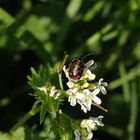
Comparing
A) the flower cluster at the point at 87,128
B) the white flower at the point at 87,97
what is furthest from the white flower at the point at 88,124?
the white flower at the point at 87,97

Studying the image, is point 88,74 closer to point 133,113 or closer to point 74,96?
point 74,96

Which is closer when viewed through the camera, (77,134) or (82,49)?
(77,134)

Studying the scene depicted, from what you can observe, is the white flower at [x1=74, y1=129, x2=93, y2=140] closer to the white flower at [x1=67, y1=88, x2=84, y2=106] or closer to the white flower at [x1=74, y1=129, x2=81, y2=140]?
the white flower at [x1=74, y1=129, x2=81, y2=140]

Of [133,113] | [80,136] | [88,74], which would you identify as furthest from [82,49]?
[80,136]

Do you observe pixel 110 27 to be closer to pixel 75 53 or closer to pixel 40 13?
pixel 75 53

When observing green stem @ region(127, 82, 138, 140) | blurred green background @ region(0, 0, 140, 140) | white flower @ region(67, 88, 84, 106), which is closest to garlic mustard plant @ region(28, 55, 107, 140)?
white flower @ region(67, 88, 84, 106)

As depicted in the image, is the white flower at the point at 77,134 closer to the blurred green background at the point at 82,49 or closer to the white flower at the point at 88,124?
the white flower at the point at 88,124
